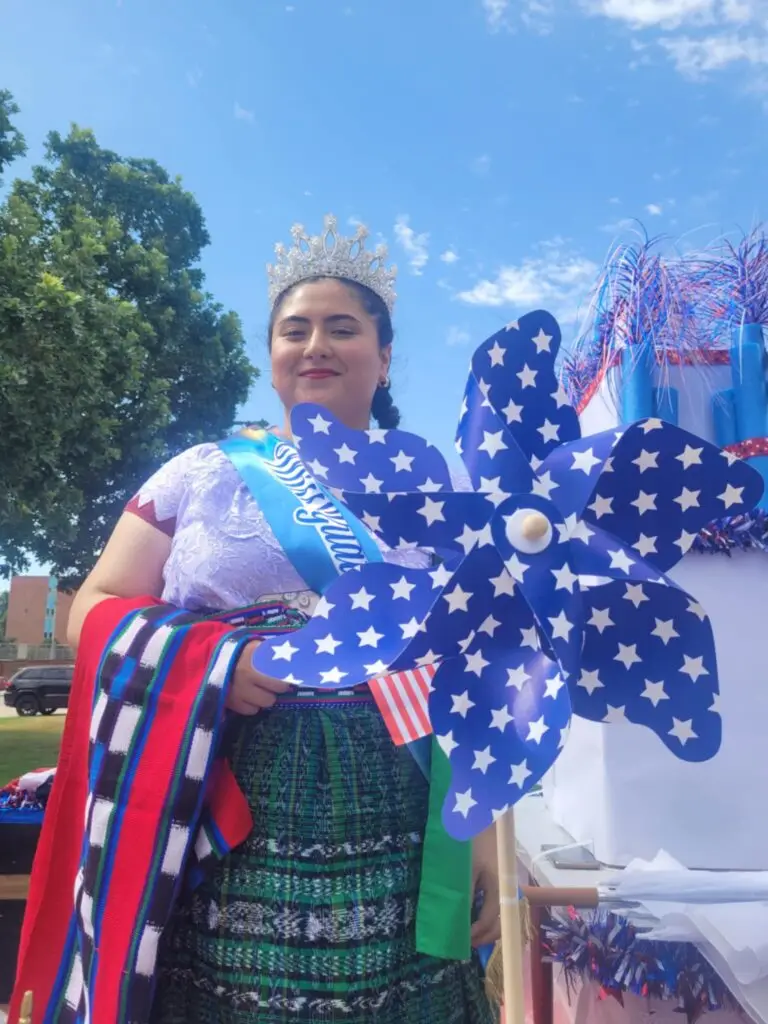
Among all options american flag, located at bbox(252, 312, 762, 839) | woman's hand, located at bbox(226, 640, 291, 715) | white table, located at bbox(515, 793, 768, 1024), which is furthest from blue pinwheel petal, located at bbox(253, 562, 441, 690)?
white table, located at bbox(515, 793, 768, 1024)

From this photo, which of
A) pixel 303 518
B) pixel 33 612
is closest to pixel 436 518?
pixel 303 518

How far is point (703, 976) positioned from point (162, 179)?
1389 cm

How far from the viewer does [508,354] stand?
1.19 m

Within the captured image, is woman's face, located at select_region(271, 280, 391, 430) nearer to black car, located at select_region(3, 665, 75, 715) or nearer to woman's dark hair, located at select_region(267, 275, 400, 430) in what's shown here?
woman's dark hair, located at select_region(267, 275, 400, 430)

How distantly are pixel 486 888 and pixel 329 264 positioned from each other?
1281mm

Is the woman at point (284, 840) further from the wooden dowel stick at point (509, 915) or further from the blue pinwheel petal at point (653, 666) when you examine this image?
the blue pinwheel petal at point (653, 666)

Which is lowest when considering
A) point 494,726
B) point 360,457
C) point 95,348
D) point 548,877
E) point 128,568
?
point 548,877

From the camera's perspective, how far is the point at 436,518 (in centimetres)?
112

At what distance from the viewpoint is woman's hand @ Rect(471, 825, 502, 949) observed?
1.35 meters

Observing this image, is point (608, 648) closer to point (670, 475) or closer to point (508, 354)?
point (670, 475)

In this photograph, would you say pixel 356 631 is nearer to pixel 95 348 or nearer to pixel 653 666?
pixel 653 666

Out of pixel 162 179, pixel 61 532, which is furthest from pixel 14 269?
pixel 162 179

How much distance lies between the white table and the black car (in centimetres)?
1905

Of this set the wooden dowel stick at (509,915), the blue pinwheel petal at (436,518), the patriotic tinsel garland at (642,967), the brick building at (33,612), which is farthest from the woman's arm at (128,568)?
the brick building at (33,612)
